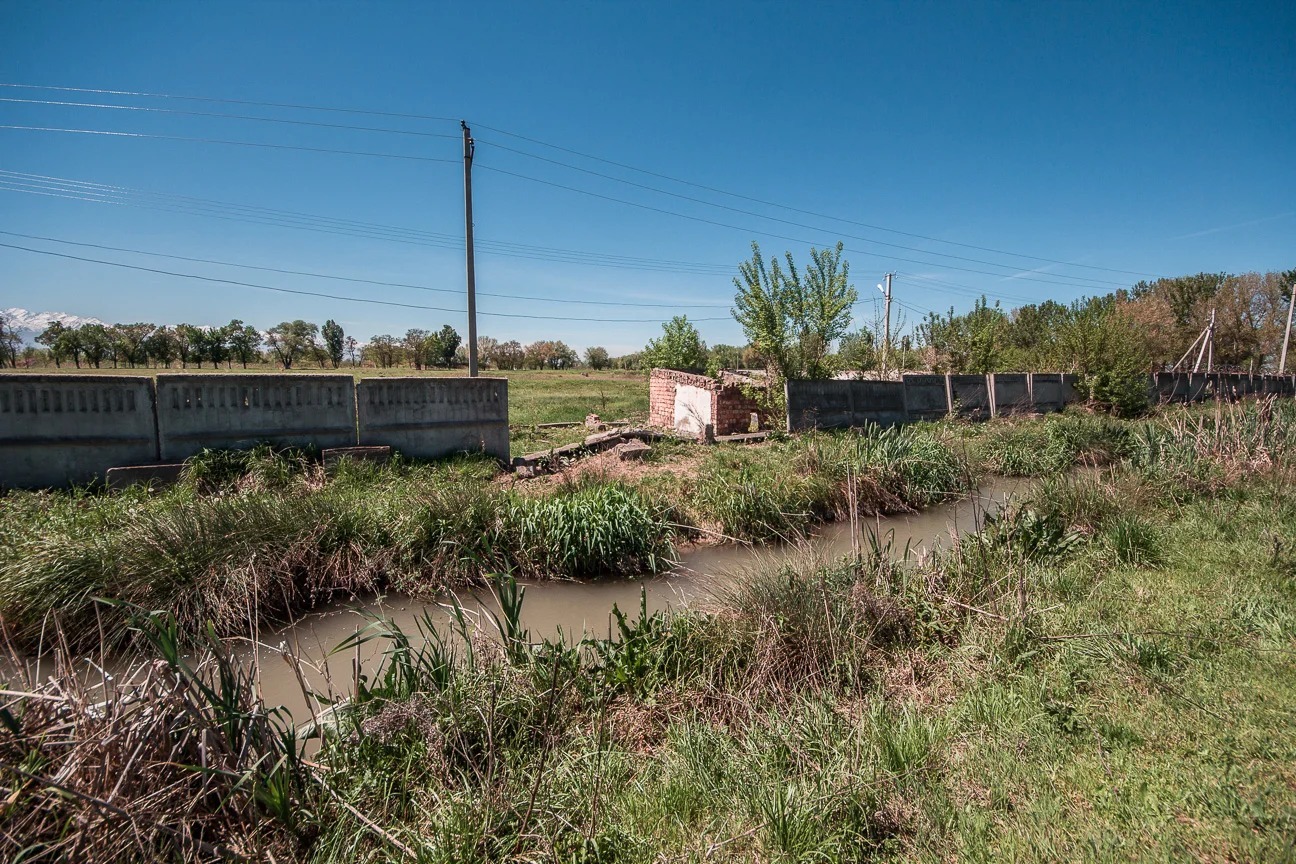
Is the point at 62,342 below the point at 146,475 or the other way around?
the other way around

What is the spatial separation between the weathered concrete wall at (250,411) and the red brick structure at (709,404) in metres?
7.84

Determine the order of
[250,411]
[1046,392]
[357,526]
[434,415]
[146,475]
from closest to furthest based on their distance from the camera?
[357,526]
[146,475]
[250,411]
[434,415]
[1046,392]

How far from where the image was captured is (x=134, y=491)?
22.3 feet

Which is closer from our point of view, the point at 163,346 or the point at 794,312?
the point at 794,312

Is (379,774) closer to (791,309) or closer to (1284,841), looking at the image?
(1284,841)

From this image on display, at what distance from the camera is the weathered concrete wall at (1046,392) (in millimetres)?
18188

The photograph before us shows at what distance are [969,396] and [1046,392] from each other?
368cm

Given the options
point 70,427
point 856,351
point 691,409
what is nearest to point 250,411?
point 70,427

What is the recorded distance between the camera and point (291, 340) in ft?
247

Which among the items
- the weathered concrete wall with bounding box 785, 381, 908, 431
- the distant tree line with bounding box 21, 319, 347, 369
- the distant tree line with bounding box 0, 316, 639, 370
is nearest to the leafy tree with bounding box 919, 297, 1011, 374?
the weathered concrete wall with bounding box 785, 381, 908, 431

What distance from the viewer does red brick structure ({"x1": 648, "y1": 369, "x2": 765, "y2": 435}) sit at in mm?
14508

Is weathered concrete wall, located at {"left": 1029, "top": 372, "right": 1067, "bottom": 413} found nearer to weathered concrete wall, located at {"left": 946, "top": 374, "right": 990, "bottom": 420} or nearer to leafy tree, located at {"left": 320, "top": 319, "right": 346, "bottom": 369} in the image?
weathered concrete wall, located at {"left": 946, "top": 374, "right": 990, "bottom": 420}

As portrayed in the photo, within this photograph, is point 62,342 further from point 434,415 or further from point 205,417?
point 434,415

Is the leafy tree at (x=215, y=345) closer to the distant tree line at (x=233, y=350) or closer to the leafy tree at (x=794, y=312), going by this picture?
the distant tree line at (x=233, y=350)
